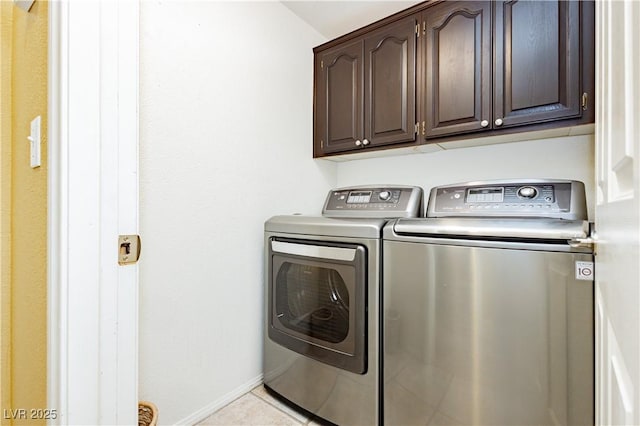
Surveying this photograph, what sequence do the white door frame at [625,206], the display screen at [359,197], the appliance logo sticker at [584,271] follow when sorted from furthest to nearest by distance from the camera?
the display screen at [359,197], the appliance logo sticker at [584,271], the white door frame at [625,206]

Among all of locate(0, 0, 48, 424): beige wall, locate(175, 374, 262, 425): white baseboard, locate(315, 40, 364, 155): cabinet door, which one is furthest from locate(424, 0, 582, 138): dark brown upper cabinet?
locate(175, 374, 262, 425): white baseboard

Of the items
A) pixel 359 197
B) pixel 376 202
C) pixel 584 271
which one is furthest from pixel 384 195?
pixel 584 271

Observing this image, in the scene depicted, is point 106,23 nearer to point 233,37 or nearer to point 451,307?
point 233,37

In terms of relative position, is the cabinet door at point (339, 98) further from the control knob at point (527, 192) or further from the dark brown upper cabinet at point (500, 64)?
the control knob at point (527, 192)

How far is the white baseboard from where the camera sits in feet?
4.56

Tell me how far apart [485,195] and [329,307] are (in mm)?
928

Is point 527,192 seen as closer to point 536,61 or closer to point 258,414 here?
point 536,61

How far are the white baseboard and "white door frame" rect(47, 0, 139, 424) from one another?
2.82ft

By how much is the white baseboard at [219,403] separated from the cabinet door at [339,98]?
153cm

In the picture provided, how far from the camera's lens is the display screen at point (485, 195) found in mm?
1363

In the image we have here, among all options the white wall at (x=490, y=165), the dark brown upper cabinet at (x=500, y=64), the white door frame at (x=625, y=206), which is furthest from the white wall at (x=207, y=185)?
the white door frame at (x=625, y=206)

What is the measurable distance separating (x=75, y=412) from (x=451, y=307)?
113 cm

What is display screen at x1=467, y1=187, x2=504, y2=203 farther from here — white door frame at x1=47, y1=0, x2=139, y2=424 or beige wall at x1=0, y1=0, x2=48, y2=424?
beige wall at x1=0, y1=0, x2=48, y2=424

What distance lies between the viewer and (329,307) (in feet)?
4.69
